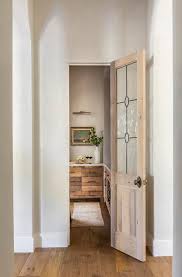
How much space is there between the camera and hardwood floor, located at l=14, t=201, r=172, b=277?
11.2 ft

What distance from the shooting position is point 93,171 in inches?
289

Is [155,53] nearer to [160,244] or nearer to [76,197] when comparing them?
[160,244]

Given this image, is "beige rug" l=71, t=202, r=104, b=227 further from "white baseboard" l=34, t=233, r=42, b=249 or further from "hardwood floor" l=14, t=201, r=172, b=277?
"white baseboard" l=34, t=233, r=42, b=249

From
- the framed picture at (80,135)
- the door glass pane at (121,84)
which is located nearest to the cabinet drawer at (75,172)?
the framed picture at (80,135)

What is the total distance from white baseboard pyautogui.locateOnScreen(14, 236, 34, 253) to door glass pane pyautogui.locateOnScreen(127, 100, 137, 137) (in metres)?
1.81

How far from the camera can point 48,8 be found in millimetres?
4258

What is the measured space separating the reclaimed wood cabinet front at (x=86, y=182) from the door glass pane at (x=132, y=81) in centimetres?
349

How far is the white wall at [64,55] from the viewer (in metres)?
4.28

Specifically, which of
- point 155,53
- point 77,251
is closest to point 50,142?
point 77,251

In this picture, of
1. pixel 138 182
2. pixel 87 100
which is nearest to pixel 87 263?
pixel 138 182

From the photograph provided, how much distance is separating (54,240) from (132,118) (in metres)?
1.85

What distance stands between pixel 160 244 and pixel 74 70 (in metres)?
5.05
